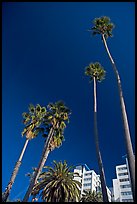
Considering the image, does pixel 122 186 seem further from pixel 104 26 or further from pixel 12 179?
pixel 104 26

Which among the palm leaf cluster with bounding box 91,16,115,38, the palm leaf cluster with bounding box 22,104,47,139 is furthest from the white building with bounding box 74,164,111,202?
the palm leaf cluster with bounding box 91,16,115,38

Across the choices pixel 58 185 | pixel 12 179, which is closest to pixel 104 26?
pixel 58 185

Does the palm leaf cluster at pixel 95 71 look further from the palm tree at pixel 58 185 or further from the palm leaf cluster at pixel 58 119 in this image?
the palm tree at pixel 58 185

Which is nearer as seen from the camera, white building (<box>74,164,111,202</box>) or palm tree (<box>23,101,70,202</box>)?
palm tree (<box>23,101,70,202</box>)

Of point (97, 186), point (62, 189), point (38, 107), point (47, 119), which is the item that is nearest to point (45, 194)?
point (62, 189)

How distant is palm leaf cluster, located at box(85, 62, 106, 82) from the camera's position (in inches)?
1220

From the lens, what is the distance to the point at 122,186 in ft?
277

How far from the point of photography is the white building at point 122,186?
→ 80.3 meters

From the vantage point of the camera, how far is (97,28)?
26.9 meters

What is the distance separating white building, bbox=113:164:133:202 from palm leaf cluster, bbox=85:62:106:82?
63.9 m

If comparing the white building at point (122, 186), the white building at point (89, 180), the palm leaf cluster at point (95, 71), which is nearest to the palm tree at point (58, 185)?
the palm leaf cluster at point (95, 71)

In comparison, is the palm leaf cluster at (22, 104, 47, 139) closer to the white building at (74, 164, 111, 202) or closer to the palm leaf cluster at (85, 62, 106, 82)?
the palm leaf cluster at (85, 62, 106, 82)

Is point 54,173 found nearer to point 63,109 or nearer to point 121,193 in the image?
point 63,109

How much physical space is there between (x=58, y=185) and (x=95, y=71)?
16804 millimetres
